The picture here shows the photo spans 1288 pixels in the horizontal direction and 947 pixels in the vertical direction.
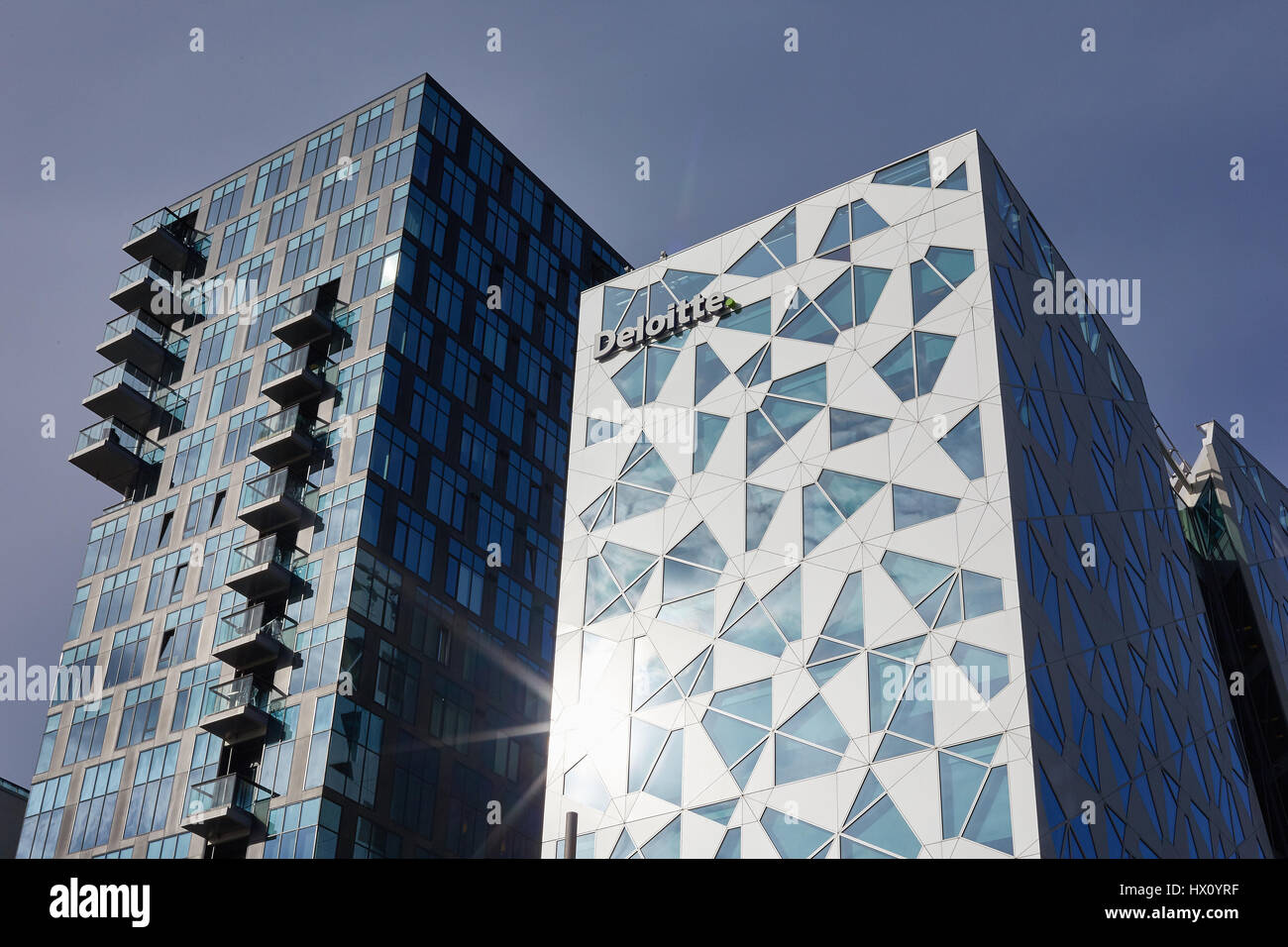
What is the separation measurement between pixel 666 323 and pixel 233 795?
3036 cm

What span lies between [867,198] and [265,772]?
123 ft

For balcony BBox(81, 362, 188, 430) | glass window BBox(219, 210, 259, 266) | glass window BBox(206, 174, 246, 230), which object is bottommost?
balcony BBox(81, 362, 188, 430)

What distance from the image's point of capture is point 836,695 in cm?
4225

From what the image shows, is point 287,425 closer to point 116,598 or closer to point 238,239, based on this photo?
point 116,598

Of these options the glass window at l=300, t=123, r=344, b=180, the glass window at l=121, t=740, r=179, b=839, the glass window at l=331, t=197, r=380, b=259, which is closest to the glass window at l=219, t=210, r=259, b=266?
the glass window at l=300, t=123, r=344, b=180

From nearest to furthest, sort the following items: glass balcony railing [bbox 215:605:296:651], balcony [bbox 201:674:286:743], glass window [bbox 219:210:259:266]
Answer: balcony [bbox 201:674:286:743] < glass balcony railing [bbox 215:605:296:651] < glass window [bbox 219:210:259:266]

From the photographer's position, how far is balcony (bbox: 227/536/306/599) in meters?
72.3

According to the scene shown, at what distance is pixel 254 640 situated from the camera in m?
70.2

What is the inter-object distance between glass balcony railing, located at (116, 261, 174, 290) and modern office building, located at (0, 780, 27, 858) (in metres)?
31.2

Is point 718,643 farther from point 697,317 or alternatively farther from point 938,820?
point 697,317

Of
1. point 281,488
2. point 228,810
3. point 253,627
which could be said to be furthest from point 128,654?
point 228,810

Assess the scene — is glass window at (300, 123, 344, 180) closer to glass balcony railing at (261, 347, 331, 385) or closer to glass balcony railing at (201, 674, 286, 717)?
glass balcony railing at (261, 347, 331, 385)
